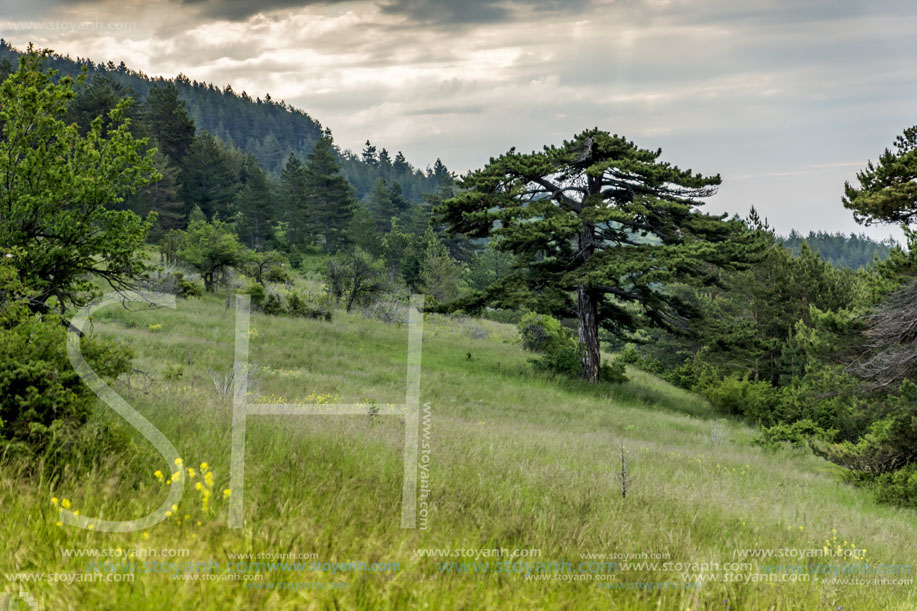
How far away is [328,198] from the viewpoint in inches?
2625

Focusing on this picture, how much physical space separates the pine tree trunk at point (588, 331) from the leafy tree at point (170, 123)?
51.1 metres

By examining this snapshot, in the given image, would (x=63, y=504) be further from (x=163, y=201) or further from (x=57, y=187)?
(x=163, y=201)

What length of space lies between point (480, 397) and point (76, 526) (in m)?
14.0

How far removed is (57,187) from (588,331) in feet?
61.8

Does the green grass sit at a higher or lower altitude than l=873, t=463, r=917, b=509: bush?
higher

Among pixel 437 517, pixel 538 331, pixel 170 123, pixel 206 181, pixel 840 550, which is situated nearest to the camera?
pixel 437 517

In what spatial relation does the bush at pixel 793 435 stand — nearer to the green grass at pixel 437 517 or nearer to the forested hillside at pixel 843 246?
the green grass at pixel 437 517

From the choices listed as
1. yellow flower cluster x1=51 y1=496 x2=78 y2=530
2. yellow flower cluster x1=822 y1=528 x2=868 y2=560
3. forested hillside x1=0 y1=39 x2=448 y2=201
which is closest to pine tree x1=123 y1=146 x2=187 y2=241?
yellow flower cluster x1=51 y1=496 x2=78 y2=530

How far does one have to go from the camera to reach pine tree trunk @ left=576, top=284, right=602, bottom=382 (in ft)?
71.8

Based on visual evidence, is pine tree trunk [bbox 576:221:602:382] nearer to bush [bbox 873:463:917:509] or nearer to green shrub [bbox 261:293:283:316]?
bush [bbox 873:463:917:509]

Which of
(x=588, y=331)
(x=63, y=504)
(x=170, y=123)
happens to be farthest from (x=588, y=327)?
(x=170, y=123)

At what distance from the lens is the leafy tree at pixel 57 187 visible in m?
6.08

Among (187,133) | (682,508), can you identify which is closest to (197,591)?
(682,508)

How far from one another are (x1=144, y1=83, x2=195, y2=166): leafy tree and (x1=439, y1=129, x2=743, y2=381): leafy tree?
159 feet
